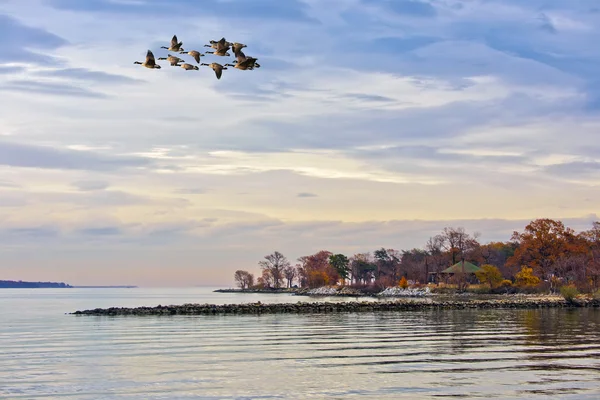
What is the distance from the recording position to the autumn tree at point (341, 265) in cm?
19188

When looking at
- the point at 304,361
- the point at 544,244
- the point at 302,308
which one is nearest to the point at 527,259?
the point at 544,244

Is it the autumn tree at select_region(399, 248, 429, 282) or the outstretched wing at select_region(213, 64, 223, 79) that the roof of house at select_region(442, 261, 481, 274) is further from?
the outstretched wing at select_region(213, 64, 223, 79)

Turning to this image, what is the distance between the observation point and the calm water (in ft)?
80.4

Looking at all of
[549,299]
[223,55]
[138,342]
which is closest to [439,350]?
[138,342]

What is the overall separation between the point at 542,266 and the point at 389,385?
10143cm

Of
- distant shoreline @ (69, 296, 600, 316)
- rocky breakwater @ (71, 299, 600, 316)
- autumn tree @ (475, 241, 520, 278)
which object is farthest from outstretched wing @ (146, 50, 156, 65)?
autumn tree @ (475, 241, 520, 278)

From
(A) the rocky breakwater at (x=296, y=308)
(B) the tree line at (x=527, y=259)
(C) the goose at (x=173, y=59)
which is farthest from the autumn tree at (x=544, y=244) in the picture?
(C) the goose at (x=173, y=59)

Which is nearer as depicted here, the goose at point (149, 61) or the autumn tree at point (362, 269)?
the goose at point (149, 61)

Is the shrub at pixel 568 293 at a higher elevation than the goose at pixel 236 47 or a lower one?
lower

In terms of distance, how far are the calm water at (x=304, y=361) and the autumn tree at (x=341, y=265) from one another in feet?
457

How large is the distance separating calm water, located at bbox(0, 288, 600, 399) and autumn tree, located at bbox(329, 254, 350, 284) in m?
139

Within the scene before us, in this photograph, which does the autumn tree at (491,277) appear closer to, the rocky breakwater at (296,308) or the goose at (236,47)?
Result: the rocky breakwater at (296,308)

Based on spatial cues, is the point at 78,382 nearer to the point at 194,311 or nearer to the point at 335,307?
the point at 194,311

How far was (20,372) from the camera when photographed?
2909 centimetres
